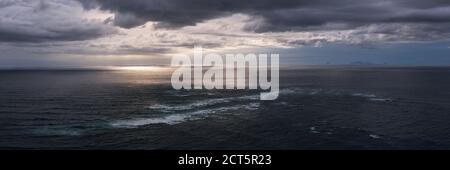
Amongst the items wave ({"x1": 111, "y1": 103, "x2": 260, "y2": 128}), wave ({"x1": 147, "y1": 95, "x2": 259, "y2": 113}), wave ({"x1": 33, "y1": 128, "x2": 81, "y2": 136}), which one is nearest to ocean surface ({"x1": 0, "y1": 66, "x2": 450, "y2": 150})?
wave ({"x1": 111, "y1": 103, "x2": 260, "y2": 128})

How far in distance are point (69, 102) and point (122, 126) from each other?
2292 inches

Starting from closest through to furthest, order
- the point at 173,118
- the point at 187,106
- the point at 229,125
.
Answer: the point at 229,125 < the point at 173,118 < the point at 187,106

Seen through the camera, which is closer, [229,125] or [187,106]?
[229,125]

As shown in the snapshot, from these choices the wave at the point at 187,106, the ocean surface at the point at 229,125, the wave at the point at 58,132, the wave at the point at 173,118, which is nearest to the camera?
the ocean surface at the point at 229,125

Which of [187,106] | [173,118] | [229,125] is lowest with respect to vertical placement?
[229,125]

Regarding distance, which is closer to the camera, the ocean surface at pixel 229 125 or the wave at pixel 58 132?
the ocean surface at pixel 229 125

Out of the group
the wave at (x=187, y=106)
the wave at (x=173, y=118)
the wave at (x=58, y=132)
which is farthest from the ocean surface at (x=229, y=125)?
the wave at (x=187, y=106)

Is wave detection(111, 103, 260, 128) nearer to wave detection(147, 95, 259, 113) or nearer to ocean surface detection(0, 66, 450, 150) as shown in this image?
ocean surface detection(0, 66, 450, 150)

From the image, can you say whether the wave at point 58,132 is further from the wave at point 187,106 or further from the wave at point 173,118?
the wave at point 187,106

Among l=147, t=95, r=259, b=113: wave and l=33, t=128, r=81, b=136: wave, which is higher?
l=147, t=95, r=259, b=113: wave

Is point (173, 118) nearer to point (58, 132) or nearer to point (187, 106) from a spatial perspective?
point (187, 106)

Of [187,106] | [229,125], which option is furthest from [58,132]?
[187,106]
